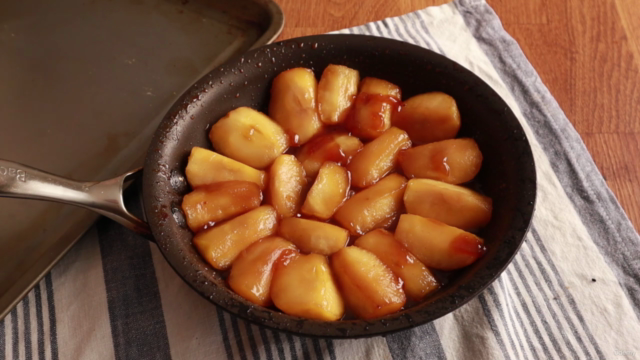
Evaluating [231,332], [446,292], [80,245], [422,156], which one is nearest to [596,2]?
[422,156]

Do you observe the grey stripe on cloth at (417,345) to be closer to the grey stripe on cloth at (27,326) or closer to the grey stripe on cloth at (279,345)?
the grey stripe on cloth at (279,345)

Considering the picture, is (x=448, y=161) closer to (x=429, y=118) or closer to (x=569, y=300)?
(x=429, y=118)

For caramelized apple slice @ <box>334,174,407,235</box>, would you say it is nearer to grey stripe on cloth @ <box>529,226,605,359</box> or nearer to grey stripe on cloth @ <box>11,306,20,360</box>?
grey stripe on cloth @ <box>529,226,605,359</box>

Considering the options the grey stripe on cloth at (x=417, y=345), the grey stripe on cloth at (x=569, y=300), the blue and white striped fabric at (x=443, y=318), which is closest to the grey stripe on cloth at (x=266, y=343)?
the blue and white striped fabric at (x=443, y=318)

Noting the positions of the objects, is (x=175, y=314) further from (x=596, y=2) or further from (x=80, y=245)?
(x=596, y=2)

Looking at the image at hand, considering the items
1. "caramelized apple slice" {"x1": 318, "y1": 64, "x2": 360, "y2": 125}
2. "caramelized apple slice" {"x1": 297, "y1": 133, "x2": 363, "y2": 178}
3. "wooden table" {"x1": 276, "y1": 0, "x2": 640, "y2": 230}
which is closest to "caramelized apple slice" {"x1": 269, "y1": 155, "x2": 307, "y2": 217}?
"caramelized apple slice" {"x1": 297, "y1": 133, "x2": 363, "y2": 178}
